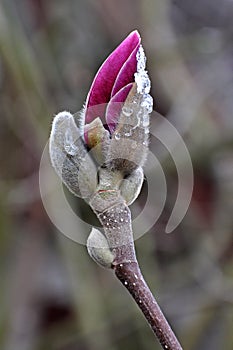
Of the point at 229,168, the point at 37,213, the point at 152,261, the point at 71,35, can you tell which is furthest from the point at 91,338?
the point at 71,35

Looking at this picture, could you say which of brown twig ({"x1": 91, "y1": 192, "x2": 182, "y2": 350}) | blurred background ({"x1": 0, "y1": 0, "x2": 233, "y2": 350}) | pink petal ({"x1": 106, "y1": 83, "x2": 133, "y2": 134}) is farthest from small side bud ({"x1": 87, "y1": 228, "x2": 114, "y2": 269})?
blurred background ({"x1": 0, "y1": 0, "x2": 233, "y2": 350})

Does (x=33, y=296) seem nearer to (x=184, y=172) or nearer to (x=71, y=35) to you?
(x=184, y=172)

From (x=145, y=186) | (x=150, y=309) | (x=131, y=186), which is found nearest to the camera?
(x=150, y=309)

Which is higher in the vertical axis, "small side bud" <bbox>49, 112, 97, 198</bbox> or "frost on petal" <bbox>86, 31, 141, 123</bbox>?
"frost on petal" <bbox>86, 31, 141, 123</bbox>

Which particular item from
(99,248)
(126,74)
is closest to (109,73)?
(126,74)

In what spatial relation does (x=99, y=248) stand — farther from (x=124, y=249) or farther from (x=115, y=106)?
(x=115, y=106)

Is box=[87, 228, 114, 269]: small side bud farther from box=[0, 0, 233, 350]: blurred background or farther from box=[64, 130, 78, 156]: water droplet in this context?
box=[0, 0, 233, 350]: blurred background
